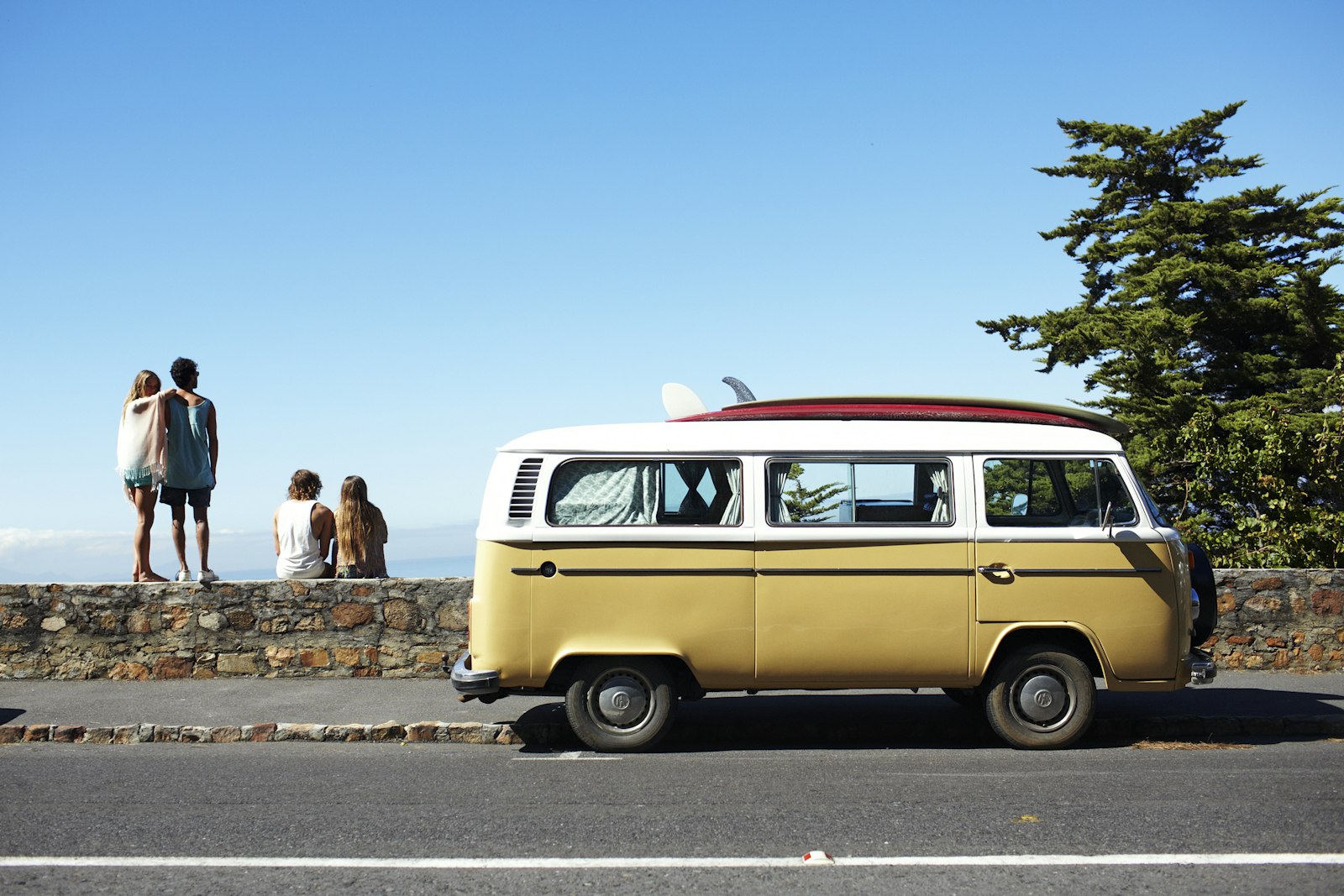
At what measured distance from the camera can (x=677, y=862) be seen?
5.30 meters

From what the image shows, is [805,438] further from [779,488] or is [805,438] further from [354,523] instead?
[354,523]

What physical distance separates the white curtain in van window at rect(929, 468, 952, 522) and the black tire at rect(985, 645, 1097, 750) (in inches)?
42.9

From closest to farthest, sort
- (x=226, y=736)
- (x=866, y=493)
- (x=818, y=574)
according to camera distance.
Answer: (x=818, y=574), (x=866, y=493), (x=226, y=736)

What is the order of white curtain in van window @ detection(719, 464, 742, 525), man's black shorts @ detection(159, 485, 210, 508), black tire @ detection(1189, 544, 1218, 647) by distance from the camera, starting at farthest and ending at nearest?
man's black shorts @ detection(159, 485, 210, 508)
black tire @ detection(1189, 544, 1218, 647)
white curtain in van window @ detection(719, 464, 742, 525)

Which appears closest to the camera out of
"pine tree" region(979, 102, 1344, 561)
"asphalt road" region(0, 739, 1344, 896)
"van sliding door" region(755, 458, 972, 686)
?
"asphalt road" region(0, 739, 1344, 896)

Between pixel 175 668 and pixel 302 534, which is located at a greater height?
pixel 302 534

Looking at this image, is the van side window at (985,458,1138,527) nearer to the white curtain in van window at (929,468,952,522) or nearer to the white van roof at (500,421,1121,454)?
the white van roof at (500,421,1121,454)

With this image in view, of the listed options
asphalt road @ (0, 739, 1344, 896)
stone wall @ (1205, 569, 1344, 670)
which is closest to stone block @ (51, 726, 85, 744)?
asphalt road @ (0, 739, 1344, 896)

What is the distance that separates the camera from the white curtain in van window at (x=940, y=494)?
27.0 feet

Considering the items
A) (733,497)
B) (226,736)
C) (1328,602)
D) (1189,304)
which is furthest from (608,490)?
(1189,304)

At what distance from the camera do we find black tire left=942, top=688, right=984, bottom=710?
27.7ft

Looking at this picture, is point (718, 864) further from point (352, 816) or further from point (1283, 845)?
point (1283, 845)

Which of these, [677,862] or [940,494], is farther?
[940,494]

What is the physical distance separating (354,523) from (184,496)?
5.42 ft
